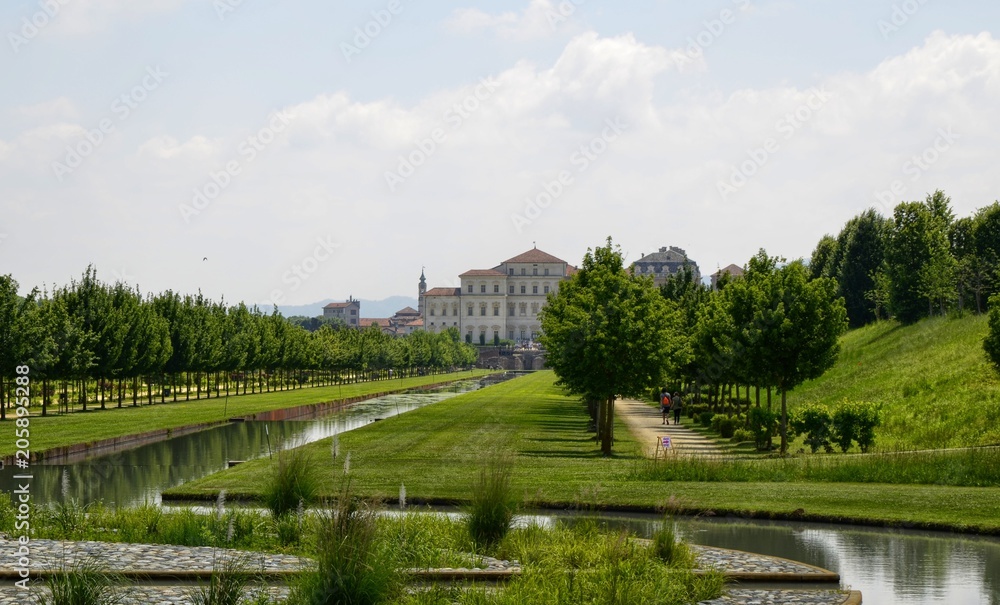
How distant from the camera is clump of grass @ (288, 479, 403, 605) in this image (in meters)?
9.45

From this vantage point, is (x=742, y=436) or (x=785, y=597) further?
(x=742, y=436)

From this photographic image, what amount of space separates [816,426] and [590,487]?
971 centimetres

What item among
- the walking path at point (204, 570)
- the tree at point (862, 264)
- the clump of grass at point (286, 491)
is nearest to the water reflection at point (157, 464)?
the clump of grass at point (286, 491)

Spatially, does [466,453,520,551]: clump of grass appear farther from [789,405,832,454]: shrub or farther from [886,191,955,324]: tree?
[886,191,955,324]: tree

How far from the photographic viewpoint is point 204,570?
38.1 ft

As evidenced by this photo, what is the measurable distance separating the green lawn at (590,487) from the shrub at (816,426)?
4.44 meters

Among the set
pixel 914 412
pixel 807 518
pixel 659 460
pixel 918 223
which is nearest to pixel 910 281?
pixel 918 223

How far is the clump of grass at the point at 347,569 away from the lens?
945 cm

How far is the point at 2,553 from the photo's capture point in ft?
41.1

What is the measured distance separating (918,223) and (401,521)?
56338 millimetres

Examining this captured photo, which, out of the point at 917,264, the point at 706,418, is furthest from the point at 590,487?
the point at 917,264

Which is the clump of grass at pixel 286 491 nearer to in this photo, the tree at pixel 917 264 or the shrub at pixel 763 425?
the shrub at pixel 763 425

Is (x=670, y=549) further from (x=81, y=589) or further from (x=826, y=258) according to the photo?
(x=826, y=258)

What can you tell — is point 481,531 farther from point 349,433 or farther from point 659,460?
point 349,433
